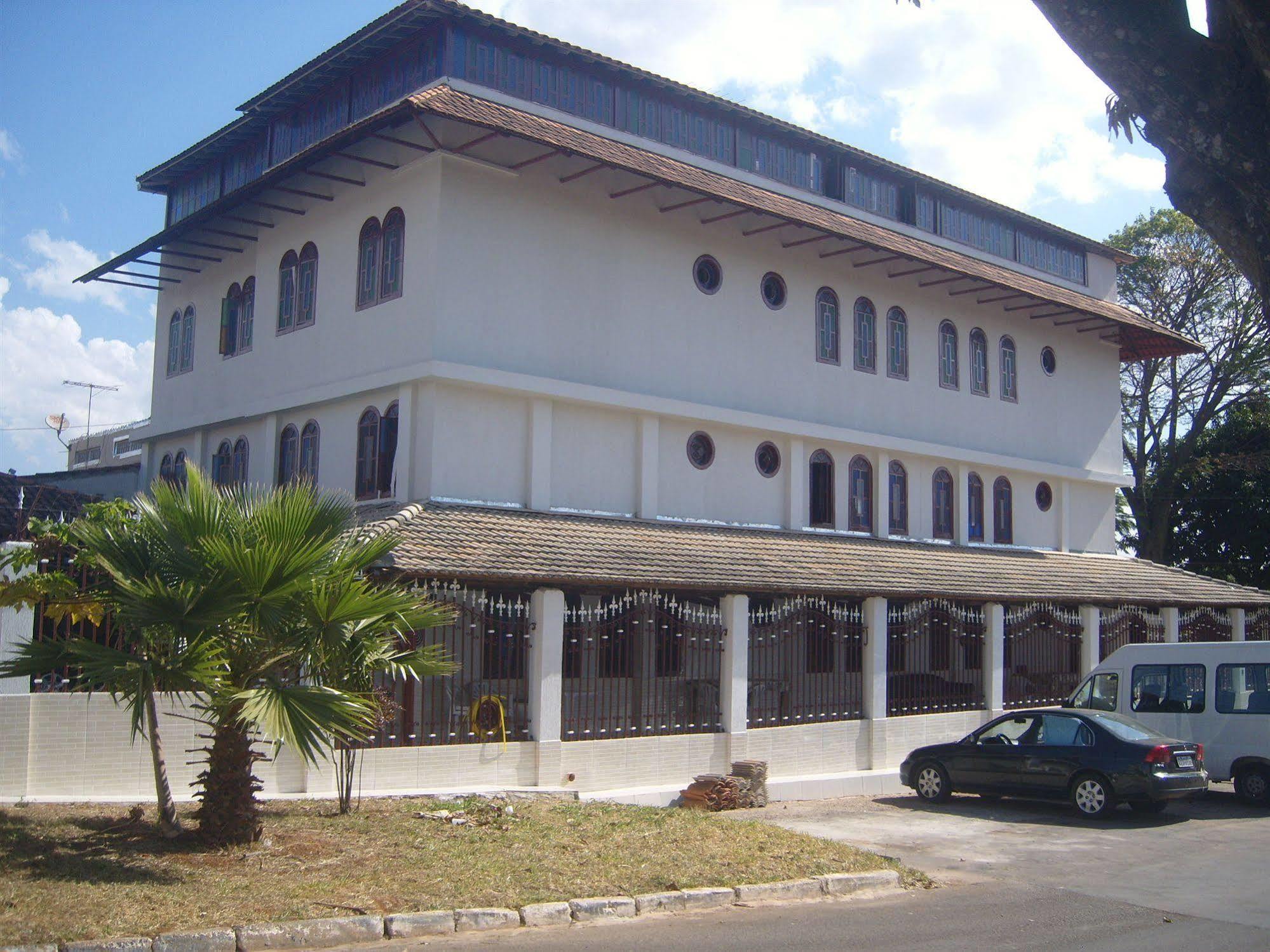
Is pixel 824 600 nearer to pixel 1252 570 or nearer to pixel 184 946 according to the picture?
pixel 184 946

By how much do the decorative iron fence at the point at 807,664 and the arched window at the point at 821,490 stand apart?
3.83 meters

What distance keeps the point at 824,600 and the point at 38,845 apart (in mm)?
12070

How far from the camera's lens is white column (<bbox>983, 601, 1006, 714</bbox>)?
70.2 ft

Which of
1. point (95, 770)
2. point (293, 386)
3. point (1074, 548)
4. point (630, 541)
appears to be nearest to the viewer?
point (95, 770)

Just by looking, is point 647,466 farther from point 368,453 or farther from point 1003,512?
point 1003,512

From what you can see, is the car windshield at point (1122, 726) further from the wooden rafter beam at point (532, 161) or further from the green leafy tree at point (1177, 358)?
the green leafy tree at point (1177, 358)

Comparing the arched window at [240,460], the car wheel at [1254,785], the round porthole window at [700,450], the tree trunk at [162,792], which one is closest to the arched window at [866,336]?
the round porthole window at [700,450]

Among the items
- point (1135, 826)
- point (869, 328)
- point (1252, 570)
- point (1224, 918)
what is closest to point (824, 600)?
point (1135, 826)

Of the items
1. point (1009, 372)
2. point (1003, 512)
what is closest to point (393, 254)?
point (1009, 372)

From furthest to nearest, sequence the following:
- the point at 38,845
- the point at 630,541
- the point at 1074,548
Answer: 1. the point at 1074,548
2. the point at 630,541
3. the point at 38,845

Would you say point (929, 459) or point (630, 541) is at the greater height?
point (929, 459)

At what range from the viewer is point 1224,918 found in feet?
32.7

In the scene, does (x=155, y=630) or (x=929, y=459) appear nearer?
(x=155, y=630)

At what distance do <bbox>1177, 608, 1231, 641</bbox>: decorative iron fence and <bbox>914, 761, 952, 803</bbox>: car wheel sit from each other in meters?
12.0
